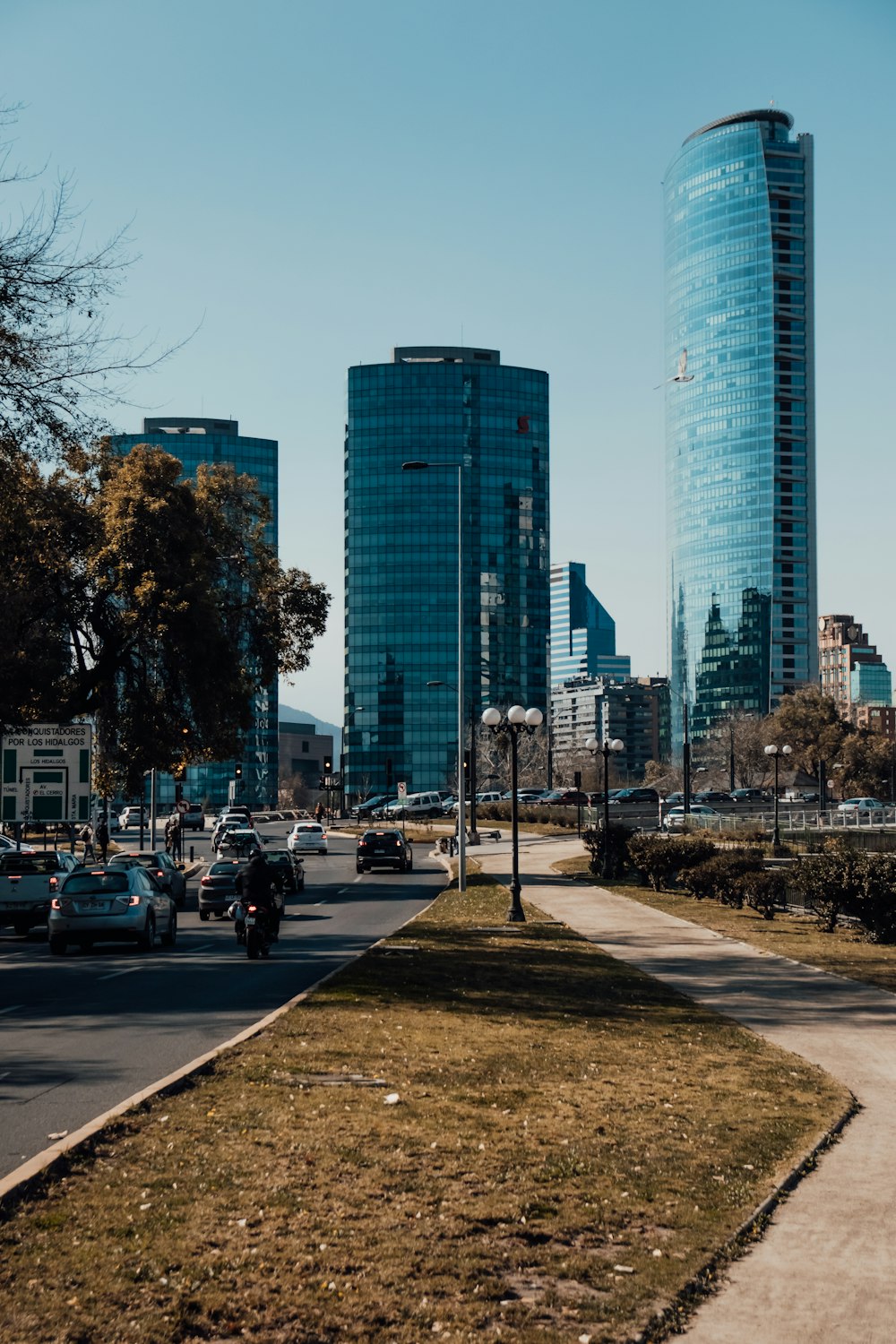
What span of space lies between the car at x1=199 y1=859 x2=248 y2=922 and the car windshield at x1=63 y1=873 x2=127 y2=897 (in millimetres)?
10198

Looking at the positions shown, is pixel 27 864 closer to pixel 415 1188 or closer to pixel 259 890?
pixel 259 890

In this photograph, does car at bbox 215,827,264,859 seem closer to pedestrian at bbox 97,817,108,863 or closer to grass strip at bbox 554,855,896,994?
pedestrian at bbox 97,817,108,863

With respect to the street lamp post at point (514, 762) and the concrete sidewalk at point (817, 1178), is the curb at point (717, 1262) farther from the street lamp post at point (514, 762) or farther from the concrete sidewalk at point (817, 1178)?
the street lamp post at point (514, 762)

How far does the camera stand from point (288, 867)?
143 ft

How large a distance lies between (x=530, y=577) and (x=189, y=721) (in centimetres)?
15769

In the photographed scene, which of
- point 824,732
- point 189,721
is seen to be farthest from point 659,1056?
point 824,732

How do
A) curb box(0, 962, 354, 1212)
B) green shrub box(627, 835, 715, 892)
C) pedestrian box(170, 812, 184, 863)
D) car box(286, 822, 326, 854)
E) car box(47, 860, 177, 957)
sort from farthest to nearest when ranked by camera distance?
car box(286, 822, 326, 854), pedestrian box(170, 812, 184, 863), green shrub box(627, 835, 715, 892), car box(47, 860, 177, 957), curb box(0, 962, 354, 1212)

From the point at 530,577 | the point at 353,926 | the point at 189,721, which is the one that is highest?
the point at 530,577

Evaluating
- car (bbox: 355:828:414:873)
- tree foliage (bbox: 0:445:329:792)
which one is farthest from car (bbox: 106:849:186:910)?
car (bbox: 355:828:414:873)

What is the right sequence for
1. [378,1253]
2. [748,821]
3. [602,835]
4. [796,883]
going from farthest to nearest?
[748,821] < [602,835] < [796,883] < [378,1253]

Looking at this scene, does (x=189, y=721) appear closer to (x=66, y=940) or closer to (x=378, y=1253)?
(x=66, y=940)

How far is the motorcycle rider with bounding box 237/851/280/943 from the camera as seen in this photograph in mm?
23453

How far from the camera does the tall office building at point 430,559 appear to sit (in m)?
194

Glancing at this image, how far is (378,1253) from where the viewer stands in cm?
650
